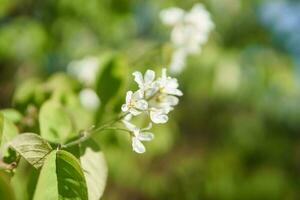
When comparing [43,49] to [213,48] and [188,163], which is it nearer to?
[213,48]

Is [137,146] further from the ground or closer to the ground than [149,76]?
closer to the ground

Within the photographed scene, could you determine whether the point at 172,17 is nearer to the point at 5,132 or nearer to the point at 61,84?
the point at 61,84

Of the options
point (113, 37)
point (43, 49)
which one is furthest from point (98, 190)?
point (113, 37)

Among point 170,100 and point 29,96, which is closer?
point 170,100

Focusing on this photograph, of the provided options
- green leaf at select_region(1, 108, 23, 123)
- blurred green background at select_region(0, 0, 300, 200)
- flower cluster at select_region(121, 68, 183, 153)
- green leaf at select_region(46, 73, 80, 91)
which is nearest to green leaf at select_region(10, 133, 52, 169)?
flower cluster at select_region(121, 68, 183, 153)

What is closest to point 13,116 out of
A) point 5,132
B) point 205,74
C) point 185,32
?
point 5,132

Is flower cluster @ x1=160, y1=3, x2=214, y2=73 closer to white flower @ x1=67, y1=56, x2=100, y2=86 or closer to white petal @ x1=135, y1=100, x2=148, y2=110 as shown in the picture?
white flower @ x1=67, y1=56, x2=100, y2=86

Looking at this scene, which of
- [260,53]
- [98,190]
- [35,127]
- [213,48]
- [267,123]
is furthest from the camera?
[267,123]
